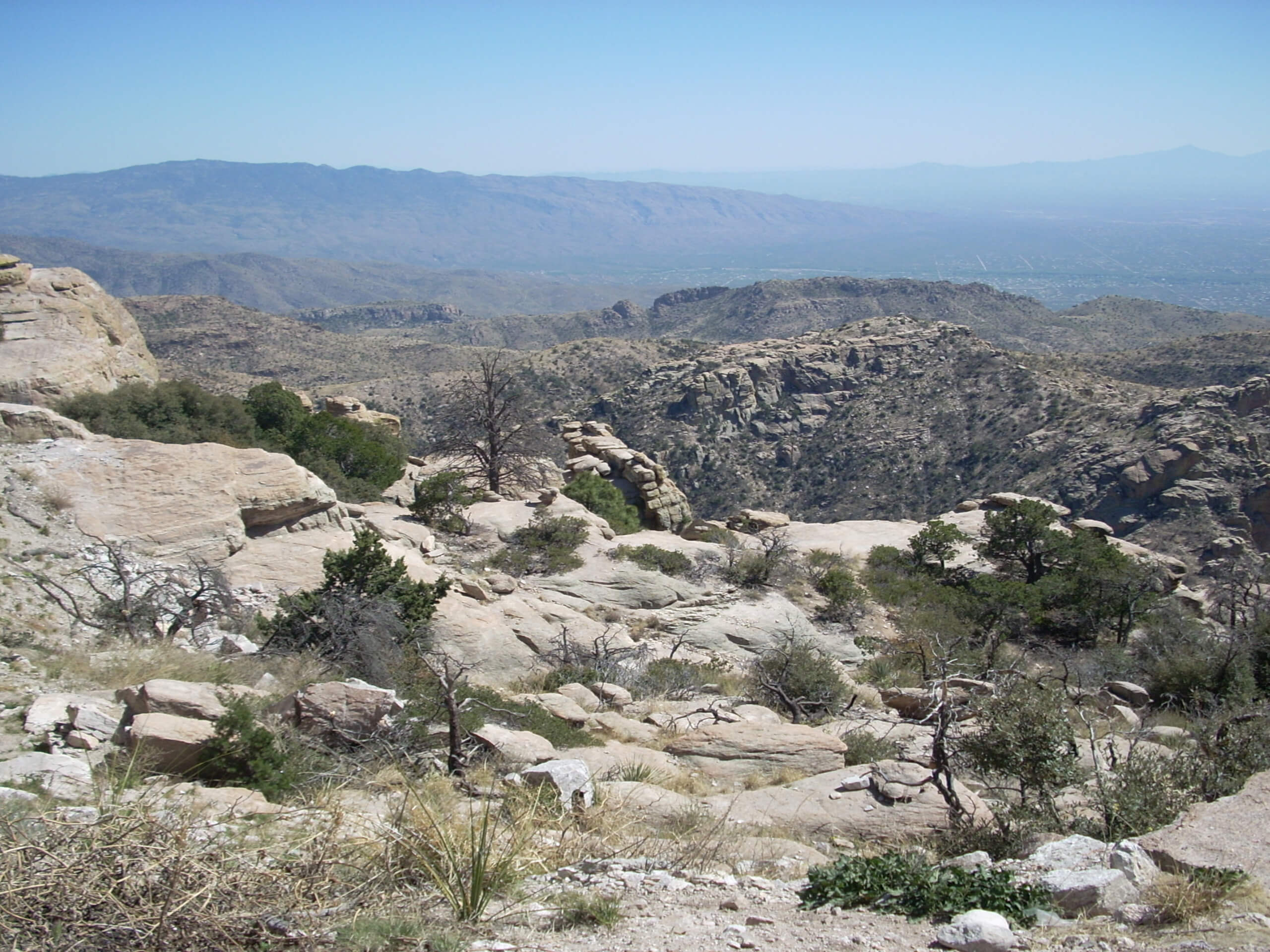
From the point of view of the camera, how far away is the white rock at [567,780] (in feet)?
22.5

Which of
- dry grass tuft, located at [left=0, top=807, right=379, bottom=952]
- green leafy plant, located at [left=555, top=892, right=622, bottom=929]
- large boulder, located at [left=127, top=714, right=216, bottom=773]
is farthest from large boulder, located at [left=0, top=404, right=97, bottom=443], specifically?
green leafy plant, located at [left=555, top=892, right=622, bottom=929]

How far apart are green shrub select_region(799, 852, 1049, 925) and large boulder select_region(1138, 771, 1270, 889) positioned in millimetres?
1404

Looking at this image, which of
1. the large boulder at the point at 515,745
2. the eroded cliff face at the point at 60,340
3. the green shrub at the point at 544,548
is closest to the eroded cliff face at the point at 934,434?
the green shrub at the point at 544,548

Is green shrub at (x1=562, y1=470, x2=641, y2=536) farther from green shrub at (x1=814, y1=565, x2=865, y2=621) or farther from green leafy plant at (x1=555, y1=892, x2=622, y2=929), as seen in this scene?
green leafy plant at (x1=555, y1=892, x2=622, y2=929)

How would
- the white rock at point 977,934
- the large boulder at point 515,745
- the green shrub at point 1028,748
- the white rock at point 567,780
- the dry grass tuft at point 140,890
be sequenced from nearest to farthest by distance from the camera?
the dry grass tuft at point 140,890 < the white rock at point 977,934 < the white rock at point 567,780 < the green shrub at point 1028,748 < the large boulder at point 515,745

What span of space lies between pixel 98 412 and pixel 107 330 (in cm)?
651

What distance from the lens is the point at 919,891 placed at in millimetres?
5461

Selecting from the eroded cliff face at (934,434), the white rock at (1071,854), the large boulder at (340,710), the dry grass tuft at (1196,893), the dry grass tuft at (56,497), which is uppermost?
the dry grass tuft at (56,497)

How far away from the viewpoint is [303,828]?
5.55m

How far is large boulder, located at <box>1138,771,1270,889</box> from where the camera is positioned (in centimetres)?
601

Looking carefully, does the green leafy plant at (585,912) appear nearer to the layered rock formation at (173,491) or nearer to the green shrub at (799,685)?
the green shrub at (799,685)

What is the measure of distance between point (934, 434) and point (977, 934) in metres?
56.9

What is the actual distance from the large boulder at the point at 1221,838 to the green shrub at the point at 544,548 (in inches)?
533

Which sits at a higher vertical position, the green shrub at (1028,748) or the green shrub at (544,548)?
the green shrub at (1028,748)
